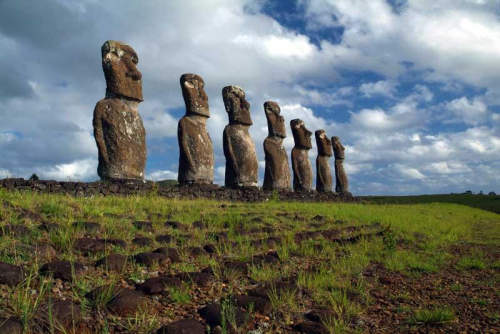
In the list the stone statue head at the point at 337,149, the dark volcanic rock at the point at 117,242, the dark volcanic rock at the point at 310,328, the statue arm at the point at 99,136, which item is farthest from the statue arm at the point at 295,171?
the dark volcanic rock at the point at 310,328

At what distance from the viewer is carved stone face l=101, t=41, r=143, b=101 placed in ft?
36.3

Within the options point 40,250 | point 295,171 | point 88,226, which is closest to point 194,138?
point 295,171

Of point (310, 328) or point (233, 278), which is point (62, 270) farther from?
point (310, 328)

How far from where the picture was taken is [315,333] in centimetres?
269

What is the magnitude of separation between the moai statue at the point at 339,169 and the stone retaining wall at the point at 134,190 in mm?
9413

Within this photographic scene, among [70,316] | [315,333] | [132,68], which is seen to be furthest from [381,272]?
[132,68]

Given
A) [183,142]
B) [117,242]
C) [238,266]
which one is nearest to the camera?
[238,266]

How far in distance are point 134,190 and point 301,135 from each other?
34.4 feet

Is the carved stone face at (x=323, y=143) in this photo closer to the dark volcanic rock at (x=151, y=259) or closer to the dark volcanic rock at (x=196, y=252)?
the dark volcanic rock at (x=196, y=252)

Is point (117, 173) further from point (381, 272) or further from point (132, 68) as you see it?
point (381, 272)

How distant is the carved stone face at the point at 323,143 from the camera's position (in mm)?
22672

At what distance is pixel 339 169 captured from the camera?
82.8 ft

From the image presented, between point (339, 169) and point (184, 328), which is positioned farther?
point (339, 169)

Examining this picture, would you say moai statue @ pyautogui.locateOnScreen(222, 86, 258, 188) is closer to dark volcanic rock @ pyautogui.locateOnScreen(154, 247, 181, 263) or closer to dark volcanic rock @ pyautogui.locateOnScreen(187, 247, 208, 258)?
dark volcanic rock @ pyautogui.locateOnScreen(187, 247, 208, 258)
